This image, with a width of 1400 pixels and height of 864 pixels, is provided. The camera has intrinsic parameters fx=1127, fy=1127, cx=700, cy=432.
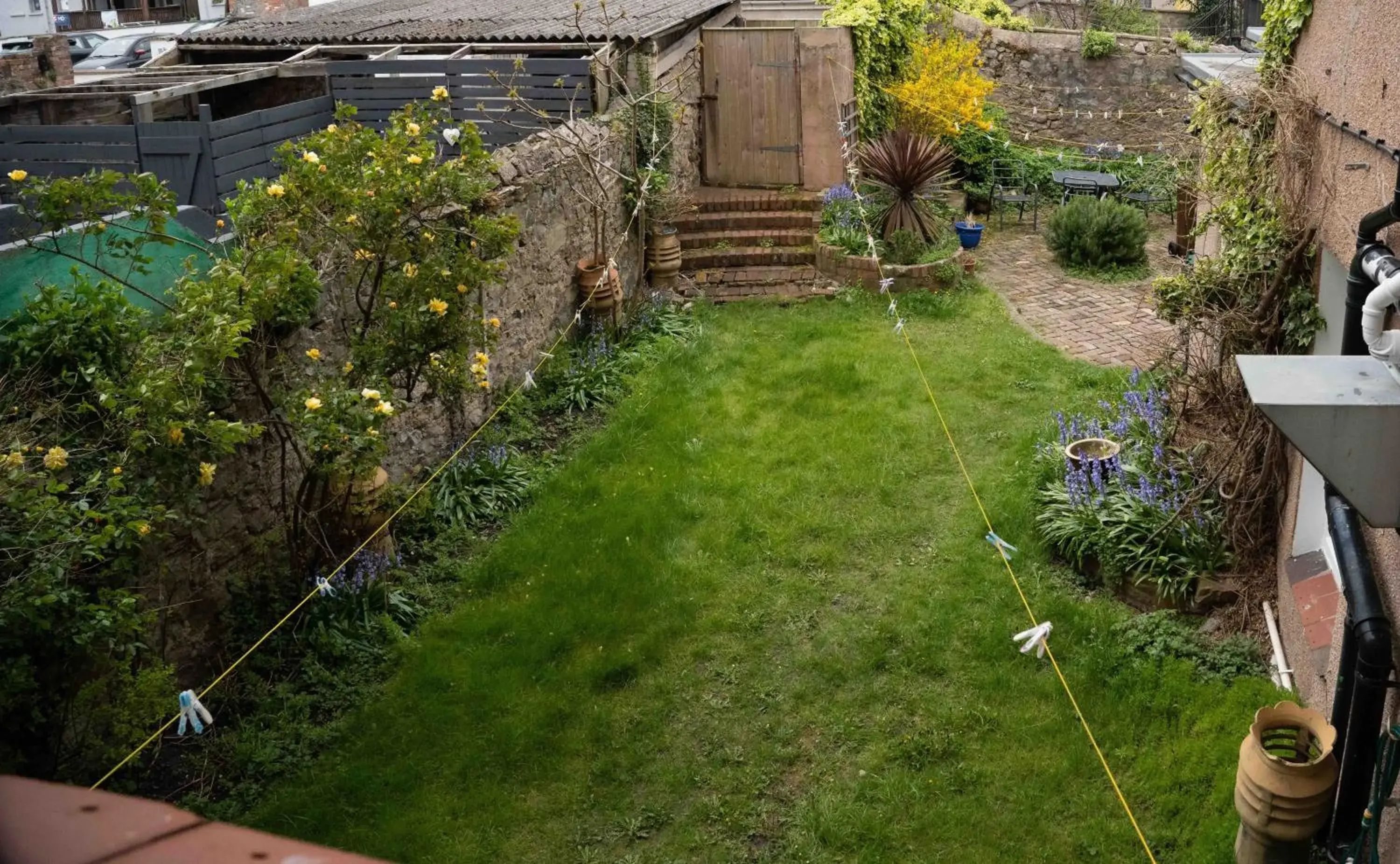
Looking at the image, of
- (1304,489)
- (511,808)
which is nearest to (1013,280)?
(1304,489)

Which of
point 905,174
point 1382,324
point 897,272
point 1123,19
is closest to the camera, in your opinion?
point 1382,324

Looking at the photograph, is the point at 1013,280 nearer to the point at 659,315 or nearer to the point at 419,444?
the point at 659,315

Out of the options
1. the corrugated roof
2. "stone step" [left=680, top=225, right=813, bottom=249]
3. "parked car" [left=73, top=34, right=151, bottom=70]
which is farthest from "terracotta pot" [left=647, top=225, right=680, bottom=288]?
"parked car" [left=73, top=34, right=151, bottom=70]

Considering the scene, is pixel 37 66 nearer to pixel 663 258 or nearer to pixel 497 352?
pixel 663 258

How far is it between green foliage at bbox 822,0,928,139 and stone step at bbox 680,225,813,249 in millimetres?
2763

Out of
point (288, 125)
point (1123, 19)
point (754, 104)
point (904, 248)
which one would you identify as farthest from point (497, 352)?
point (1123, 19)

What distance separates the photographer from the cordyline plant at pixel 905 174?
1317cm

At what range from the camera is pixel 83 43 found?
26.4m

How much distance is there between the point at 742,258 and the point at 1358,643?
9.68 m

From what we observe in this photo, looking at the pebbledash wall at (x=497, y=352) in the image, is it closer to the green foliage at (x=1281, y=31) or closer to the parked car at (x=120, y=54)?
the green foliage at (x=1281, y=31)

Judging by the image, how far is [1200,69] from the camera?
9812 millimetres

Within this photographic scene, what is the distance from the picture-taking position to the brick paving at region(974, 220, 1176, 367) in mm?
11023

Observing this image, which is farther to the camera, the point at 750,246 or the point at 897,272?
the point at 750,246

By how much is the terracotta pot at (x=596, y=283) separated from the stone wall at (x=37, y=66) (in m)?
7.93
